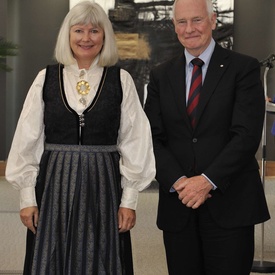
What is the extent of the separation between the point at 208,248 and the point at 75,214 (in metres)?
0.54

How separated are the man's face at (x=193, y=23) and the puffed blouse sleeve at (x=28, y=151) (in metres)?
0.59

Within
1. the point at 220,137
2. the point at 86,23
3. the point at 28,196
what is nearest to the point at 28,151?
the point at 28,196

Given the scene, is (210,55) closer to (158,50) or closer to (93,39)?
(93,39)

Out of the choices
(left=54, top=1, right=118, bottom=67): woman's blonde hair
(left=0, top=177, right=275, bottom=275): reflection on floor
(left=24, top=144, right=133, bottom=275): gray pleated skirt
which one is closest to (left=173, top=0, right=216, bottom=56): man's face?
(left=54, top=1, right=118, bottom=67): woman's blonde hair

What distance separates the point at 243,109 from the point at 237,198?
34 centimetres

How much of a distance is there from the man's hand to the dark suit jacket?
0.15 ft

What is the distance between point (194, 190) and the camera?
287 cm

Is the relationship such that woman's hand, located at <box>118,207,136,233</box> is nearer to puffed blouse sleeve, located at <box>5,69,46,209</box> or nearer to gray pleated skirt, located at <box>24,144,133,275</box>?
gray pleated skirt, located at <box>24,144,133,275</box>

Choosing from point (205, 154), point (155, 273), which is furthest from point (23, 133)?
point (155, 273)

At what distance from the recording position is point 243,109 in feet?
9.60

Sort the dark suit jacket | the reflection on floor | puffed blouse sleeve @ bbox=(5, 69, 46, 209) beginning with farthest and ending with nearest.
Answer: the reflection on floor
the dark suit jacket
puffed blouse sleeve @ bbox=(5, 69, 46, 209)

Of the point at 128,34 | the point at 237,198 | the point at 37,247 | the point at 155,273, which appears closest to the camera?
the point at 37,247

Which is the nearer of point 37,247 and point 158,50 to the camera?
point 37,247

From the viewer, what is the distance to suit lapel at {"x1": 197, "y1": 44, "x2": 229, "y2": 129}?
2963 millimetres
